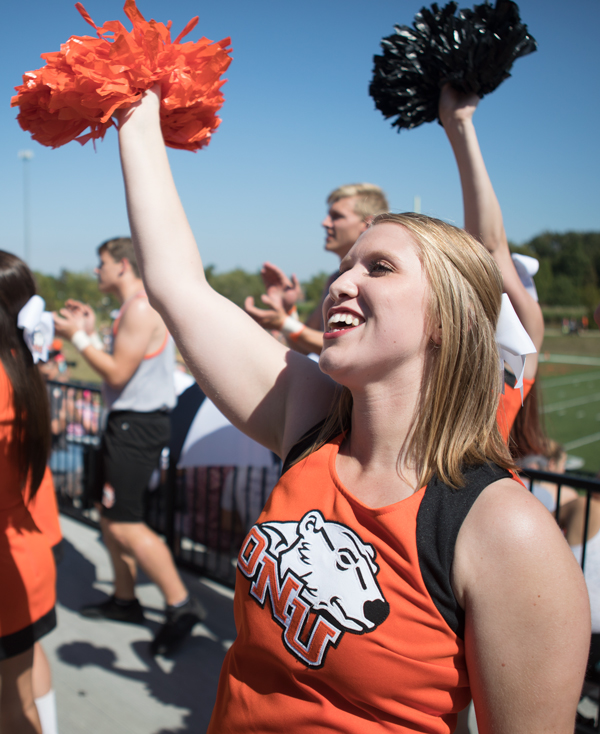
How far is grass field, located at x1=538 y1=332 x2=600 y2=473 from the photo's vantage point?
1664cm

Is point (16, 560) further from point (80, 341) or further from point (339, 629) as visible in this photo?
point (80, 341)

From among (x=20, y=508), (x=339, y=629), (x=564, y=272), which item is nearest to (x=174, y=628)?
(x=20, y=508)

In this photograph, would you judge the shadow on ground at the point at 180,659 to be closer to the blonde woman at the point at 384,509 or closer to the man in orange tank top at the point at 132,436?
the man in orange tank top at the point at 132,436

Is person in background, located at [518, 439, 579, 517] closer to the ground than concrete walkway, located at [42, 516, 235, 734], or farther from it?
farther from it

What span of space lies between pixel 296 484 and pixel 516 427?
4.40ft

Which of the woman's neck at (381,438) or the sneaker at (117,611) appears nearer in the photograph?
the woman's neck at (381,438)

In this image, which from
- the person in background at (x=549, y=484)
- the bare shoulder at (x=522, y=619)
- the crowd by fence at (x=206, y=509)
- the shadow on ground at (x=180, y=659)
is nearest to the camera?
the bare shoulder at (x=522, y=619)

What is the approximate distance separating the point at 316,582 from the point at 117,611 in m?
2.60

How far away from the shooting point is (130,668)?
109 inches

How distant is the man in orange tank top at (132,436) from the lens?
9.79 feet

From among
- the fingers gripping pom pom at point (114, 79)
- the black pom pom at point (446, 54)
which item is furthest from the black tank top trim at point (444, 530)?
the black pom pom at point (446, 54)

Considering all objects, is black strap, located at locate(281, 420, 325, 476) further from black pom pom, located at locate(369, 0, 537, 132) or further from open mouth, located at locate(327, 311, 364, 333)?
black pom pom, located at locate(369, 0, 537, 132)

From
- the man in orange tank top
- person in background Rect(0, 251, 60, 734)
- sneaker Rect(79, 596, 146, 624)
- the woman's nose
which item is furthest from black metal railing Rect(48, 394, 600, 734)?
the woman's nose

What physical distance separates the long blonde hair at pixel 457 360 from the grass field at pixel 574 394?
109 inches
